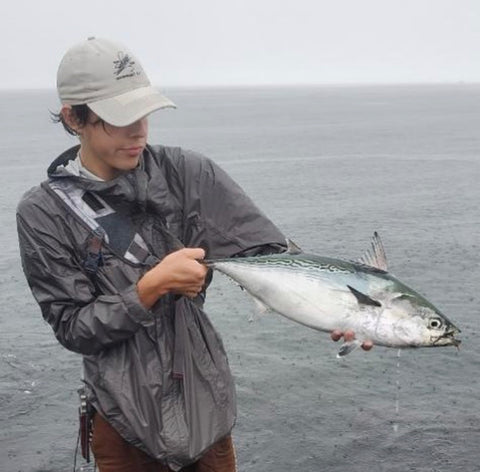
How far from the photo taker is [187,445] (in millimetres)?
4168

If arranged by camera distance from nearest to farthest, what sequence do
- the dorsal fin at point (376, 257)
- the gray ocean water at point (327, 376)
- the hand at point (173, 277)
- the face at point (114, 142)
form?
the hand at point (173, 277) < the face at point (114, 142) < the dorsal fin at point (376, 257) < the gray ocean water at point (327, 376)

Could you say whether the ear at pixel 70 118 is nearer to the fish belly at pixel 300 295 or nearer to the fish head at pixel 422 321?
the fish belly at pixel 300 295

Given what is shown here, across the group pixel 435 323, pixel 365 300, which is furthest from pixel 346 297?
pixel 435 323

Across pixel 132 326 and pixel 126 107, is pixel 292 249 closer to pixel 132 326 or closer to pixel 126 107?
pixel 132 326

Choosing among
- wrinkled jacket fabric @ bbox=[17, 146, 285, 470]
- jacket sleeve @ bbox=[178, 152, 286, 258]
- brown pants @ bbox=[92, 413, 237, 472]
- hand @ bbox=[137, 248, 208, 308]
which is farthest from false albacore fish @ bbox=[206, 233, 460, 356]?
brown pants @ bbox=[92, 413, 237, 472]

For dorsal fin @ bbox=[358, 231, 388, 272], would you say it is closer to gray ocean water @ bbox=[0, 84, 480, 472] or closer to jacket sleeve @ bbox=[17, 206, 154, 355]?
gray ocean water @ bbox=[0, 84, 480, 472]

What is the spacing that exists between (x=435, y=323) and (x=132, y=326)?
1.74 meters

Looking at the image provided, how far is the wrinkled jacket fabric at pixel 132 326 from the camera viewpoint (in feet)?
13.5

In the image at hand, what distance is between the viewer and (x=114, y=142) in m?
4.26

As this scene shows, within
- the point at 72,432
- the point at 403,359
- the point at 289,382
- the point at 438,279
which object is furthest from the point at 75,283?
the point at 438,279

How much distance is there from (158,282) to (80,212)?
0.63m

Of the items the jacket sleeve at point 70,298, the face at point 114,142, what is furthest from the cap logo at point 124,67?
the jacket sleeve at point 70,298

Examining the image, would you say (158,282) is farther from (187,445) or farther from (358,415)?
(358,415)

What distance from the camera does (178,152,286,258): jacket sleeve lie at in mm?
4551
